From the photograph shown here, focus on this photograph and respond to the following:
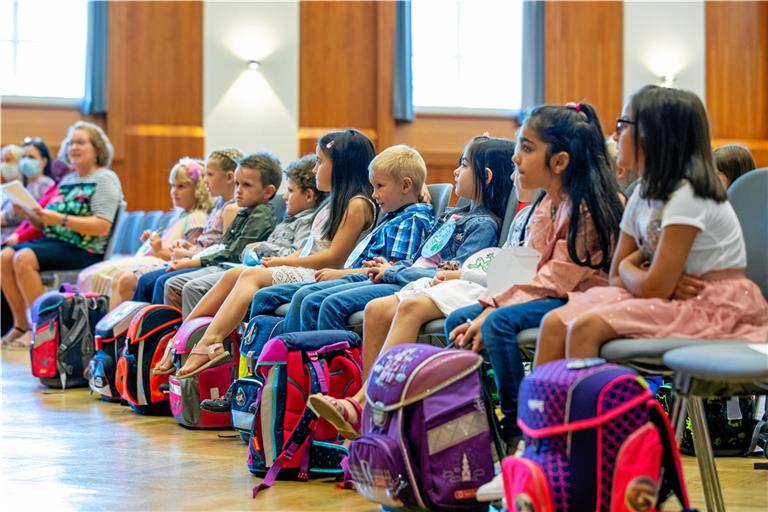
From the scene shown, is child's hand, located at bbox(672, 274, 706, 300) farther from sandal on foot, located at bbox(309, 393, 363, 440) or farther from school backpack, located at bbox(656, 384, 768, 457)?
school backpack, located at bbox(656, 384, 768, 457)

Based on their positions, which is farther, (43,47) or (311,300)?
(43,47)

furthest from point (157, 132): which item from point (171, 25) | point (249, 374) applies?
point (249, 374)

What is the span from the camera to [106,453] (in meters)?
3.36

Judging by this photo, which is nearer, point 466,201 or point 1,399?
point 466,201

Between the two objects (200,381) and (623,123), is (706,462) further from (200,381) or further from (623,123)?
(200,381)

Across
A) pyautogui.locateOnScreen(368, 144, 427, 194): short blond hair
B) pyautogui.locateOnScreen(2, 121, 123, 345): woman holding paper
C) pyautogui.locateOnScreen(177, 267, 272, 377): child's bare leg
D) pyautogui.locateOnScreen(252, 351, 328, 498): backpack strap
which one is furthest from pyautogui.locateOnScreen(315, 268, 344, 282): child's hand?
pyautogui.locateOnScreen(2, 121, 123, 345): woman holding paper

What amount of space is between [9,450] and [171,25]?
640 centimetres

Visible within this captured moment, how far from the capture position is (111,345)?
458 centimetres

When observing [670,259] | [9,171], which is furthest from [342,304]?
[9,171]

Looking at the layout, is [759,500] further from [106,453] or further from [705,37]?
[705,37]

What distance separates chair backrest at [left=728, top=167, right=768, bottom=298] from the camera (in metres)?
2.58

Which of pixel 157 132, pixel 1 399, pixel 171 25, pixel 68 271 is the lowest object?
pixel 1 399

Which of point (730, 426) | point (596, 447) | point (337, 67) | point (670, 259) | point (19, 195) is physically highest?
point (337, 67)

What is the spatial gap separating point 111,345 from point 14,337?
2622mm
